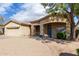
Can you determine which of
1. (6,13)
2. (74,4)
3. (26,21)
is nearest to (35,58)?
(26,21)

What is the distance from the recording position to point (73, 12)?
7.37m

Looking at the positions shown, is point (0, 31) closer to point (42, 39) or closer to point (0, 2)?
point (0, 2)

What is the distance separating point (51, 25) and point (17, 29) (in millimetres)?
1155

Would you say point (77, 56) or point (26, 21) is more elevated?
point (26, 21)

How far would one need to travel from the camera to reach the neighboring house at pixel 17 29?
728 centimetres

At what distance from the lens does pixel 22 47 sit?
23.2 ft

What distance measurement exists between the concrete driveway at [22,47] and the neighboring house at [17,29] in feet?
0.66

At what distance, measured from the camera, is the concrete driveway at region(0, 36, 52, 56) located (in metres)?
6.91

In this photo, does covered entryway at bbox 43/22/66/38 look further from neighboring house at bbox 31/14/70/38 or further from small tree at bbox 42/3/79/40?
small tree at bbox 42/3/79/40

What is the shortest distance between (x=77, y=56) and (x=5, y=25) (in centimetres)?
253

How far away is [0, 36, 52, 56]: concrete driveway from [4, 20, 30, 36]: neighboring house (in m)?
0.20

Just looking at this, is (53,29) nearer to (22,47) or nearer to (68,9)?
(68,9)

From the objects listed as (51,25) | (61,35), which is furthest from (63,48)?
(51,25)

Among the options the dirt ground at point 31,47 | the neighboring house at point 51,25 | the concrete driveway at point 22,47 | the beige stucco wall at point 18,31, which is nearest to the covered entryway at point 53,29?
the neighboring house at point 51,25
